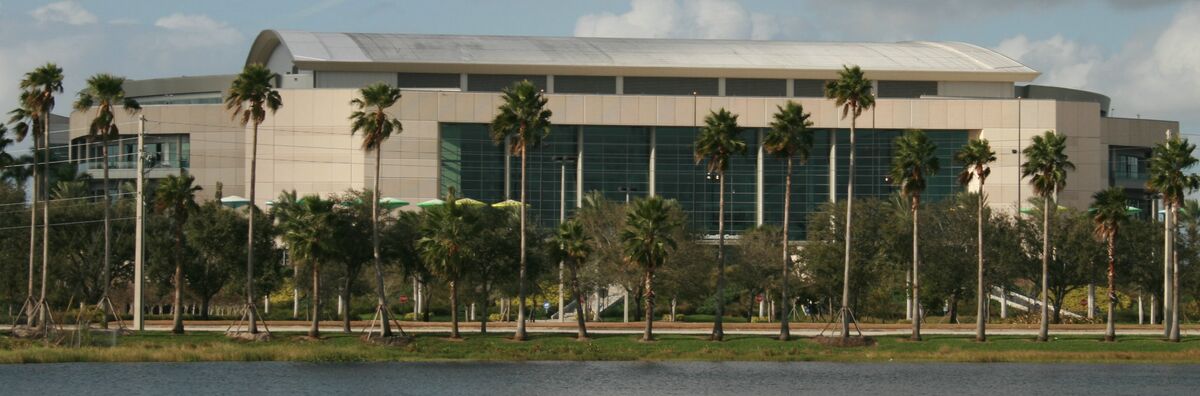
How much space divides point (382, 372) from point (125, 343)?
15.3 metres

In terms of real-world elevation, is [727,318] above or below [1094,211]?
below

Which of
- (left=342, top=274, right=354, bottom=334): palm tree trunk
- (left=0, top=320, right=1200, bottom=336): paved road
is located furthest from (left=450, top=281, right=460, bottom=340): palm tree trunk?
(left=342, top=274, right=354, bottom=334): palm tree trunk

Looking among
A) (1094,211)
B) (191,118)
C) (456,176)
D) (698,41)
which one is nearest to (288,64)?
(191,118)

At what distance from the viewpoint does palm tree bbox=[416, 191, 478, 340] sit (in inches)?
3580

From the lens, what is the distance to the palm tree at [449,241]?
90938mm

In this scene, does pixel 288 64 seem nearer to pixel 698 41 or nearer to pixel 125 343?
pixel 698 41

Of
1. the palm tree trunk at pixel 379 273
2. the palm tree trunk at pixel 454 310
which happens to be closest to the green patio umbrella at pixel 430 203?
the palm tree trunk at pixel 379 273

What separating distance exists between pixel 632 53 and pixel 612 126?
11032mm

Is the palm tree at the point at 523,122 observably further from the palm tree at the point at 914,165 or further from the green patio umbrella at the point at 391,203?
the palm tree at the point at 914,165

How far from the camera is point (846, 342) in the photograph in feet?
296

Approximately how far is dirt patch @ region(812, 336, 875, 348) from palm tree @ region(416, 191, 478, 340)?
19.1 m

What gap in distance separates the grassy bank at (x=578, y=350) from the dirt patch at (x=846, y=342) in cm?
56

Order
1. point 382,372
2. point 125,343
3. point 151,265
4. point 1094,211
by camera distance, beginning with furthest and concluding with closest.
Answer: point 151,265
point 1094,211
point 125,343
point 382,372

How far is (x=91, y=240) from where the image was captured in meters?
111
